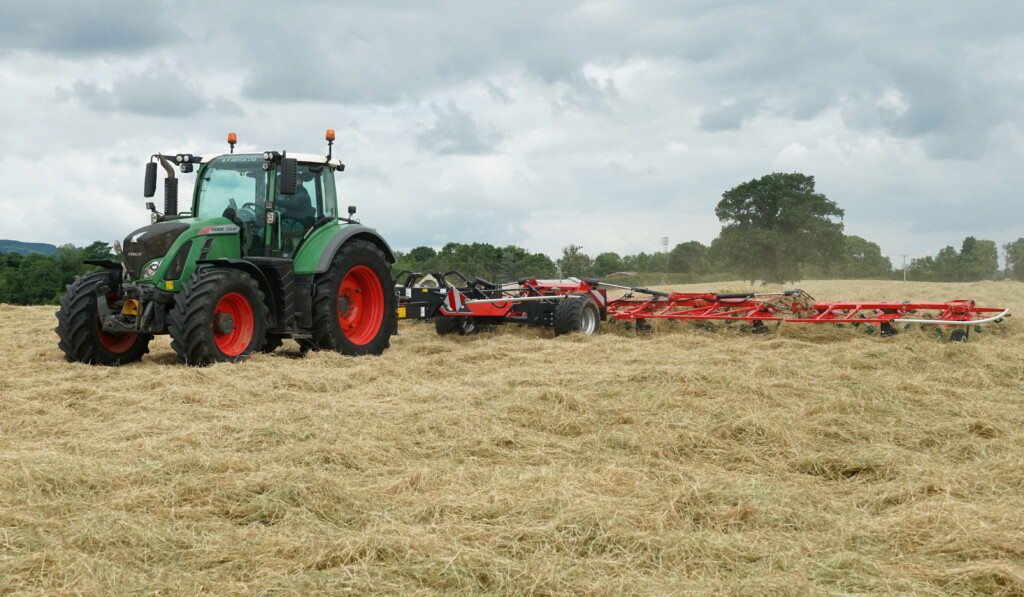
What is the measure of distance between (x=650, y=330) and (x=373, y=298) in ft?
13.8

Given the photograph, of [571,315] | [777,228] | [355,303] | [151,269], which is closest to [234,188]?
[151,269]

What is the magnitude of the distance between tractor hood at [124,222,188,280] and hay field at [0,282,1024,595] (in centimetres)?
100

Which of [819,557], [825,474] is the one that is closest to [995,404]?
[825,474]

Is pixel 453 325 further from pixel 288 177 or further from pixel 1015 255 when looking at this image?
pixel 1015 255

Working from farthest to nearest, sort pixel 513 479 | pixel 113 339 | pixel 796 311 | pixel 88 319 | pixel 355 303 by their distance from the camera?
pixel 796 311 → pixel 355 303 → pixel 113 339 → pixel 88 319 → pixel 513 479

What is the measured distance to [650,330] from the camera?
38.1ft

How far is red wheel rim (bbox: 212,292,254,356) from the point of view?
7.71m

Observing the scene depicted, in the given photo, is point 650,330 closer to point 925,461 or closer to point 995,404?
point 995,404

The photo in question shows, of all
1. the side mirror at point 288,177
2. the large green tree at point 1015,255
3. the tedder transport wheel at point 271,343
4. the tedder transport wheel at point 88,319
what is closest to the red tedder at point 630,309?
the tedder transport wheel at point 271,343

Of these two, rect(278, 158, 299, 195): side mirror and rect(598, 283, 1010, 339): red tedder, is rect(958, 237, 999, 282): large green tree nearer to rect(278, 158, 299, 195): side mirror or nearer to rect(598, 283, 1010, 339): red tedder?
rect(598, 283, 1010, 339): red tedder

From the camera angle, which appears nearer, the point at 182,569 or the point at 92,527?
the point at 182,569

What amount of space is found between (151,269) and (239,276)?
2.68 feet

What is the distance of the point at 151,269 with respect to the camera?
7.62 metres

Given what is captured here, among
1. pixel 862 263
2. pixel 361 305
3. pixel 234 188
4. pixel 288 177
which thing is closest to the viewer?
pixel 288 177
